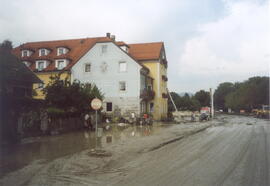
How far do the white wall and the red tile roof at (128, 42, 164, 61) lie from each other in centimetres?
561

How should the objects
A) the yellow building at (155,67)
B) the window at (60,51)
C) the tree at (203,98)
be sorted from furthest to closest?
the tree at (203,98) → the window at (60,51) → the yellow building at (155,67)

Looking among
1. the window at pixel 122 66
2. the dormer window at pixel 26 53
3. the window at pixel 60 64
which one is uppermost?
the dormer window at pixel 26 53

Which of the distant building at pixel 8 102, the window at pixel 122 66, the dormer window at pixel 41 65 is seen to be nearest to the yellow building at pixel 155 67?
the window at pixel 122 66

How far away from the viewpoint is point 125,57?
39781 millimetres

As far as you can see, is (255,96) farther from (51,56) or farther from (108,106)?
(51,56)

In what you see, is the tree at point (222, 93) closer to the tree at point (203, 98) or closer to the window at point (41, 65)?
the tree at point (203, 98)

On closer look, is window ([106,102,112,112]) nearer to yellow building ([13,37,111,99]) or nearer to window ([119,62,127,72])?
window ([119,62,127,72])

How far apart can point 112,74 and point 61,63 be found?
32.5 feet

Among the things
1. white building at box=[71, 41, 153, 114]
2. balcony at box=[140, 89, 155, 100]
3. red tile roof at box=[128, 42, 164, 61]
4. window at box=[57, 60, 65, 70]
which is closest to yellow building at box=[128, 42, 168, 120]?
red tile roof at box=[128, 42, 164, 61]

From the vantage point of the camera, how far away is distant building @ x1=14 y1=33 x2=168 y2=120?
3934 cm

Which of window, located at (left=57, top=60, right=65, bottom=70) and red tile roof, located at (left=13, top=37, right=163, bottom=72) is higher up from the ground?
red tile roof, located at (left=13, top=37, right=163, bottom=72)

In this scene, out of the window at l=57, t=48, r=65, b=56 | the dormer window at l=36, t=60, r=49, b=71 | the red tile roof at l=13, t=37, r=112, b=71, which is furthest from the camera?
the window at l=57, t=48, r=65, b=56

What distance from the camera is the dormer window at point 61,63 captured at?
44562 mm

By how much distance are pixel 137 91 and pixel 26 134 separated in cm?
2162
